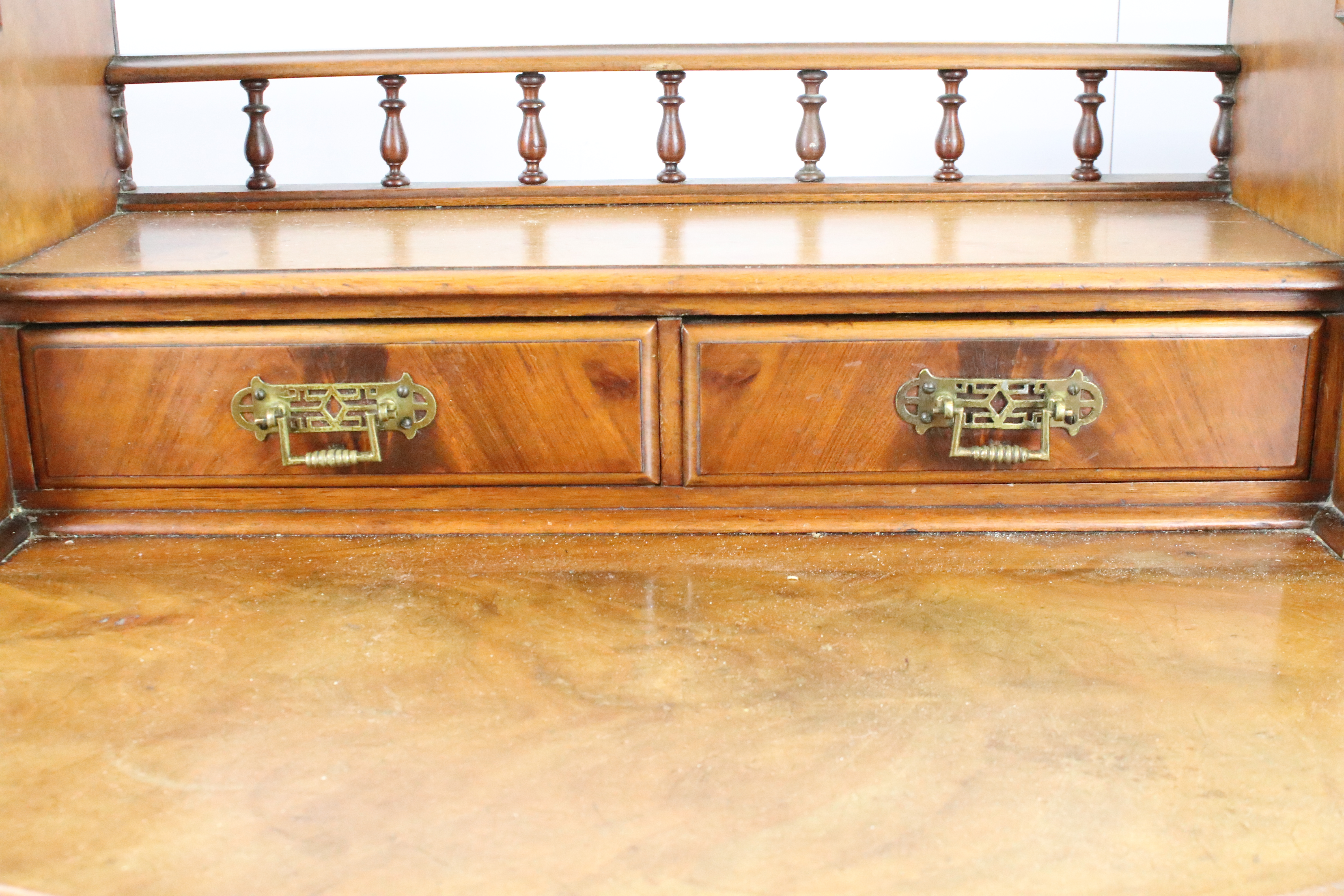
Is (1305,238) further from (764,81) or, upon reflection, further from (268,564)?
(764,81)

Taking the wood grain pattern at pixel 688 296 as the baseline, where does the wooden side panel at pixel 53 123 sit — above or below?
above

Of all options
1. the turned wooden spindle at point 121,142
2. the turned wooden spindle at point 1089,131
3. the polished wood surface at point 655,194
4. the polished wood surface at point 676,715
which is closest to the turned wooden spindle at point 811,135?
the polished wood surface at point 655,194

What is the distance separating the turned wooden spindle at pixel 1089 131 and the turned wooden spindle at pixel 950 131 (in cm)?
12

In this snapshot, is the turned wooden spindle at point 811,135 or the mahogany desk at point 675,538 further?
the turned wooden spindle at point 811,135

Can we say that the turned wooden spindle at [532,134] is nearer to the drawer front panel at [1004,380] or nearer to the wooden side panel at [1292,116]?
the drawer front panel at [1004,380]

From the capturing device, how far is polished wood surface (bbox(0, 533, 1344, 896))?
0.64 meters

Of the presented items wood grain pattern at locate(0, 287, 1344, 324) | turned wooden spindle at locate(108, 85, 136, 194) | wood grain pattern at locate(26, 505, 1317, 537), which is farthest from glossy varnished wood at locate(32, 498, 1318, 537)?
turned wooden spindle at locate(108, 85, 136, 194)

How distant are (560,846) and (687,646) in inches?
8.7

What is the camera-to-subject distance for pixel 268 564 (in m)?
0.98

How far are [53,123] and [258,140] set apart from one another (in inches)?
10.0

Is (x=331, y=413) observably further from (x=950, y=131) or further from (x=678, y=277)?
(x=950, y=131)

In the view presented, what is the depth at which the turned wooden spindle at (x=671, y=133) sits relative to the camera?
1.38m

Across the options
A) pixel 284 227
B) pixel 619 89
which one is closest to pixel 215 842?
pixel 284 227

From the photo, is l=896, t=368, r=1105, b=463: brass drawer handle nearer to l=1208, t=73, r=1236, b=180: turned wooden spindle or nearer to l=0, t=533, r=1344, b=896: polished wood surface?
l=0, t=533, r=1344, b=896: polished wood surface
